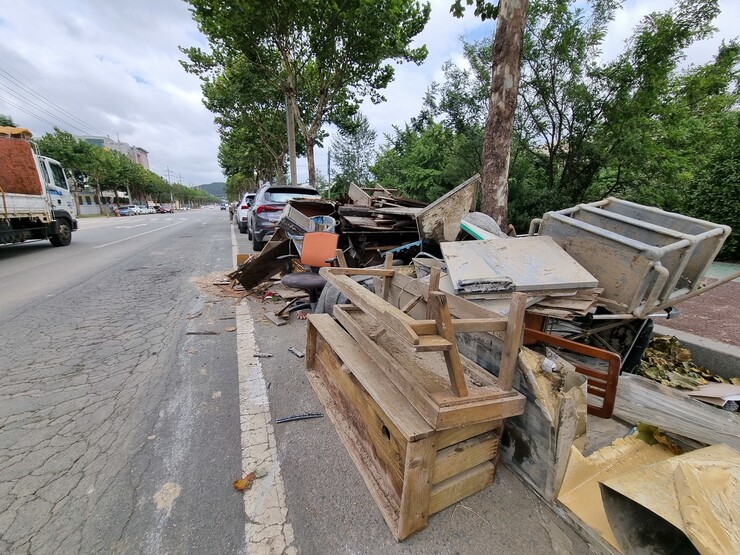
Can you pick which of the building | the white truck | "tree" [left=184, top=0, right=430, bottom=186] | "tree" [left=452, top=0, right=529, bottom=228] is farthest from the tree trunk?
the building

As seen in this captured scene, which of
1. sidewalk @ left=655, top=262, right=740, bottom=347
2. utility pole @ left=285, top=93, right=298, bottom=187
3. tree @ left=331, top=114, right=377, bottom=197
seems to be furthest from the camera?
tree @ left=331, top=114, right=377, bottom=197

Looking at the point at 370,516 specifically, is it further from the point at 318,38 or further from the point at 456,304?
the point at 318,38

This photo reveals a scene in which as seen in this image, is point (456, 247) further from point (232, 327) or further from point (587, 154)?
point (587, 154)

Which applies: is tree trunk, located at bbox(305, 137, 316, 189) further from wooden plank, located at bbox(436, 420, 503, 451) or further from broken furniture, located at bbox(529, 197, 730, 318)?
wooden plank, located at bbox(436, 420, 503, 451)

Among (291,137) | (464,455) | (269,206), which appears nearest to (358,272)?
(464,455)

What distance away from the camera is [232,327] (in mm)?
4121

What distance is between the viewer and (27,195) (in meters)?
8.51

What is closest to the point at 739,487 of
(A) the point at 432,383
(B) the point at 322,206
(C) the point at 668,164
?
(A) the point at 432,383

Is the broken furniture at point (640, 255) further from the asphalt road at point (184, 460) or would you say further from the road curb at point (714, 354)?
the asphalt road at point (184, 460)

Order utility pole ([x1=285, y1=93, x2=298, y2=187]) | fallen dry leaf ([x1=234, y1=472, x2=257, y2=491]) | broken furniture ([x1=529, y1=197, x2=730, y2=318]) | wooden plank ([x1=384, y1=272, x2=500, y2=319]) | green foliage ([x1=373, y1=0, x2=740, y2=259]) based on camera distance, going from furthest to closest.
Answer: utility pole ([x1=285, y1=93, x2=298, y2=187]) → green foliage ([x1=373, y1=0, x2=740, y2=259]) → broken furniture ([x1=529, y1=197, x2=730, y2=318]) → wooden plank ([x1=384, y1=272, x2=500, y2=319]) → fallen dry leaf ([x1=234, y1=472, x2=257, y2=491])

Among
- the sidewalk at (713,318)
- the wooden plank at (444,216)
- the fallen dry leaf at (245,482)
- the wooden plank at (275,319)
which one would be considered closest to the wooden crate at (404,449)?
the fallen dry leaf at (245,482)

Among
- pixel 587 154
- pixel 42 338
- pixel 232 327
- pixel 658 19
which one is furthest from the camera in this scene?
pixel 587 154

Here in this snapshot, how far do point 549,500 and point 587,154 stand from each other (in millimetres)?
10219

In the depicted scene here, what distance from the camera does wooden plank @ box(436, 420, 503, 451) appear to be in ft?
5.25
